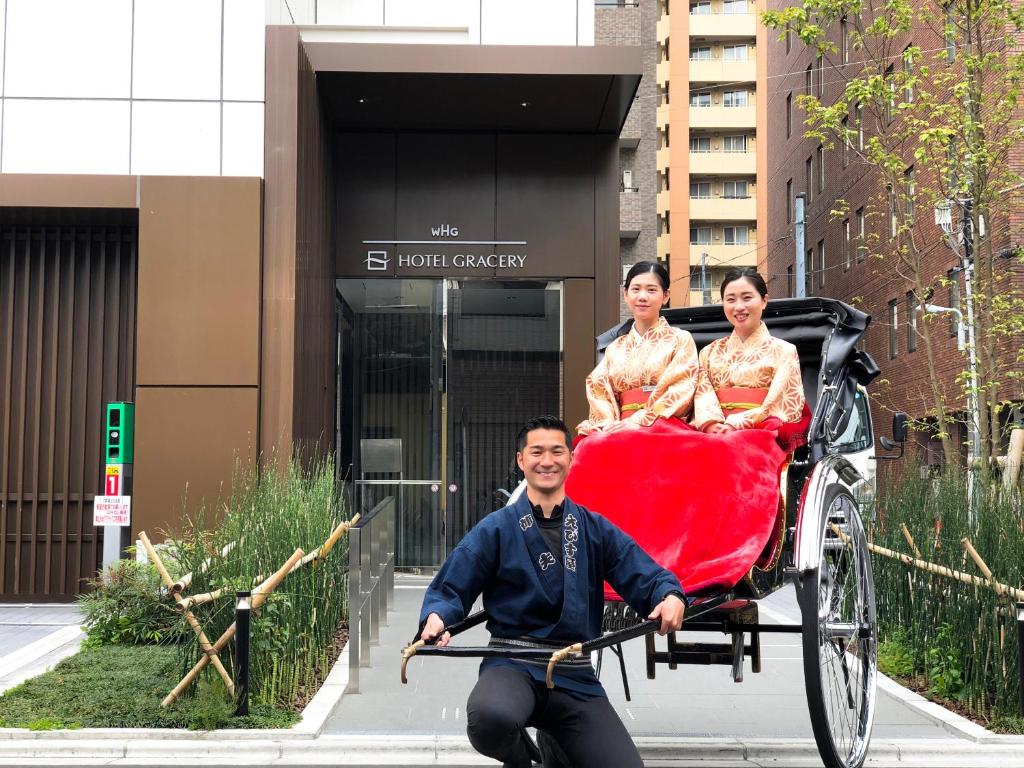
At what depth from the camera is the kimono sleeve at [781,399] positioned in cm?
632

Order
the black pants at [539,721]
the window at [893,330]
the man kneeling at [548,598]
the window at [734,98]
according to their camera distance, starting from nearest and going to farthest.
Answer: the black pants at [539,721]
the man kneeling at [548,598]
the window at [893,330]
the window at [734,98]

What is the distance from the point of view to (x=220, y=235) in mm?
12422

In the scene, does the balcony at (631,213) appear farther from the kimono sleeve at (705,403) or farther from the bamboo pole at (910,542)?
the kimono sleeve at (705,403)

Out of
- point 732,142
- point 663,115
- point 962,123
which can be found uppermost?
point 663,115

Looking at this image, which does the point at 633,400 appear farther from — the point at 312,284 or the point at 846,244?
the point at 846,244

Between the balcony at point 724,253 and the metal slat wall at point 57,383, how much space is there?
44.4m

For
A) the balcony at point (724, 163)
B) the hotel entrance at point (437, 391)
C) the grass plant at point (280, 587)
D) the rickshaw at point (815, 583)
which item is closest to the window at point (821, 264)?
the balcony at point (724, 163)

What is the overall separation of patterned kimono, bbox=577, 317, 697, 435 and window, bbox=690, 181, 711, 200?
52062 mm

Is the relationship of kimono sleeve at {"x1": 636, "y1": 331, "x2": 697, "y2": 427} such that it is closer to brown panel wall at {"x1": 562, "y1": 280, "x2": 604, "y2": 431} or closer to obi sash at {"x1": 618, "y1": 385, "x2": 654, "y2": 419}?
obi sash at {"x1": 618, "y1": 385, "x2": 654, "y2": 419}

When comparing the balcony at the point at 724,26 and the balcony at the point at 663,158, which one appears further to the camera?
the balcony at the point at 724,26

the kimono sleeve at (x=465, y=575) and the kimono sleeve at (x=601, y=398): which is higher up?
the kimono sleeve at (x=601, y=398)

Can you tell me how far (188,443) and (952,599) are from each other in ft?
23.9

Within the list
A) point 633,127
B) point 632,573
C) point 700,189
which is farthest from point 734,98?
point 632,573

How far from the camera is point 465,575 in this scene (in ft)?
14.1
